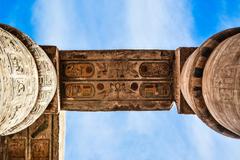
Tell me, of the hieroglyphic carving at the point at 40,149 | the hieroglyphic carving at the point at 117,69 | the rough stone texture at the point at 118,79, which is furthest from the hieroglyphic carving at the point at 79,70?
the hieroglyphic carving at the point at 40,149

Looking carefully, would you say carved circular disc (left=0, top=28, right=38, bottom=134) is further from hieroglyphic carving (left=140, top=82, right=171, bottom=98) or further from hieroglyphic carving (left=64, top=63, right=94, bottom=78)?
hieroglyphic carving (left=140, top=82, right=171, bottom=98)

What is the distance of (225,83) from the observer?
3844 mm

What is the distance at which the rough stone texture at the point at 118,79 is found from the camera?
22.5ft

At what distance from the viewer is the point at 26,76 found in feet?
15.1

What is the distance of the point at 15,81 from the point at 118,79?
118 inches

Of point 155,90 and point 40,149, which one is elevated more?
point 155,90

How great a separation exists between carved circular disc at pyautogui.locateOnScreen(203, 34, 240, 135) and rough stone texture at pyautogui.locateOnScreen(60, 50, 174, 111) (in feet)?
7.03

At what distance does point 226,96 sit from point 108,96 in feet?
11.1

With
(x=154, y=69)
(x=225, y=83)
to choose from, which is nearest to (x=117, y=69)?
(x=154, y=69)

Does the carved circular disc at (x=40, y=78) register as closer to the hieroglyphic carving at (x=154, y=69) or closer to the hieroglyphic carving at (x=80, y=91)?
the hieroglyphic carving at (x=80, y=91)

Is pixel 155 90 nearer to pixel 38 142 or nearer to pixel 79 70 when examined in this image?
pixel 79 70

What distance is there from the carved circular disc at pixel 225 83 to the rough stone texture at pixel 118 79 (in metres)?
2.14

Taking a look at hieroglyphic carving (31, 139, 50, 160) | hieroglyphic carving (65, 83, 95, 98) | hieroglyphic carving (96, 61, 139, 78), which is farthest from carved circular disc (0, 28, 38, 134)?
hieroglyphic carving (31, 139, 50, 160)

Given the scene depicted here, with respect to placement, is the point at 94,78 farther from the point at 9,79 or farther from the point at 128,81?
the point at 9,79
